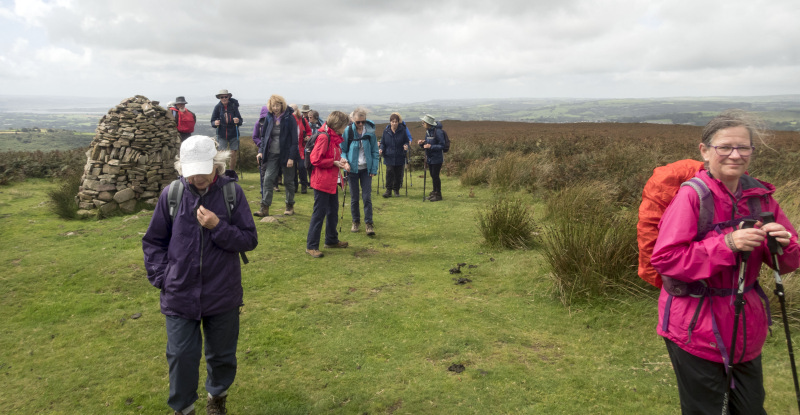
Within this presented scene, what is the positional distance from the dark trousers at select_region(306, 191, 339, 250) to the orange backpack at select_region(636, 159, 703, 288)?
5.20 metres

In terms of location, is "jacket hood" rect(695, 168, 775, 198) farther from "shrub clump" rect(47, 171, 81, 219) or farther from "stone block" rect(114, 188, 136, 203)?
"shrub clump" rect(47, 171, 81, 219)

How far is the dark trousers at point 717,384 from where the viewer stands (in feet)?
7.31

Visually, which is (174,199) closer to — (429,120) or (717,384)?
(717,384)

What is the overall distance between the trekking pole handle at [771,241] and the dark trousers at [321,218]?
18.8ft

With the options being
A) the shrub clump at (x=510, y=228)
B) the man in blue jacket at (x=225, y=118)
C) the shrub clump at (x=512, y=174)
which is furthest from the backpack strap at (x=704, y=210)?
the man in blue jacket at (x=225, y=118)

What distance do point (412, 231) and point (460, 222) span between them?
119 cm

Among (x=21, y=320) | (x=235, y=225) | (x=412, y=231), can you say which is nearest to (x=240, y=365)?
(x=235, y=225)

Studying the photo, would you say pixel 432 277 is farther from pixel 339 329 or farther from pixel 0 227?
pixel 0 227

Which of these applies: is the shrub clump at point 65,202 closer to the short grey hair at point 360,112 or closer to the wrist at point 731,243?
the short grey hair at point 360,112

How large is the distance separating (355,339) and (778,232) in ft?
11.8

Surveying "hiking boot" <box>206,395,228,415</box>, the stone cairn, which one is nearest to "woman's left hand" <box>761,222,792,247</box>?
"hiking boot" <box>206,395,228,415</box>

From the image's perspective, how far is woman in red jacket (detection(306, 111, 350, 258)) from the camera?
273 inches

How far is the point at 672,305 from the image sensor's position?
235cm

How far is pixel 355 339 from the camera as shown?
15.3 ft
